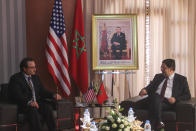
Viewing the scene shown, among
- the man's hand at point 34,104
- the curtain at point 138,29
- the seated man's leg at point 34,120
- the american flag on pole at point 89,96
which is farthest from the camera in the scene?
the curtain at point 138,29

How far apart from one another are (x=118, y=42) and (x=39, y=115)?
2.25 metres

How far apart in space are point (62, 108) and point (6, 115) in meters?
0.84

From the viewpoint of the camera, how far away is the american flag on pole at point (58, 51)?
621cm

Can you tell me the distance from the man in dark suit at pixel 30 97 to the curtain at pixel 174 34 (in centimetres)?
252

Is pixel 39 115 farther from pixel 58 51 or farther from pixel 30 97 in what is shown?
pixel 58 51

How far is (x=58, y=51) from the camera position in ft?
20.7

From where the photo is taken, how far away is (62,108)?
5.19m

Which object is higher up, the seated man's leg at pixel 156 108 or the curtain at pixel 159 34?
the curtain at pixel 159 34

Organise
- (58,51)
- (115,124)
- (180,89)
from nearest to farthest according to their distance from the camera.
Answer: (115,124)
(180,89)
(58,51)

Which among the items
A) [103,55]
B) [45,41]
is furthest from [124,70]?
[45,41]

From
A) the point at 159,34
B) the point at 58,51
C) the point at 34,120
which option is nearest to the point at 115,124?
the point at 34,120

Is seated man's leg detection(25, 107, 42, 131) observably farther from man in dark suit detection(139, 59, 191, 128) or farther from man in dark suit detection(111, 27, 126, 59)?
man in dark suit detection(111, 27, 126, 59)

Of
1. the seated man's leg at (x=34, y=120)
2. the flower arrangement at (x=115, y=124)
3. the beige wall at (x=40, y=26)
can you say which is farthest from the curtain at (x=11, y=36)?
the flower arrangement at (x=115, y=124)

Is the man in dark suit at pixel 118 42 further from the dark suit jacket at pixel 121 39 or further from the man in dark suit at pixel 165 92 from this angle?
the man in dark suit at pixel 165 92
